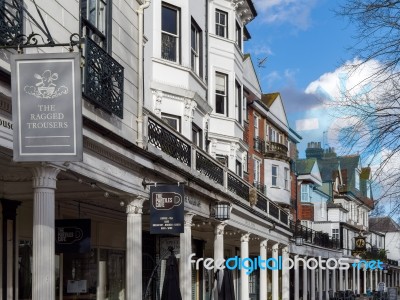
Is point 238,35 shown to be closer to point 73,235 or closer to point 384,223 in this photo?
point 384,223

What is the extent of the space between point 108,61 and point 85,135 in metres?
1.97

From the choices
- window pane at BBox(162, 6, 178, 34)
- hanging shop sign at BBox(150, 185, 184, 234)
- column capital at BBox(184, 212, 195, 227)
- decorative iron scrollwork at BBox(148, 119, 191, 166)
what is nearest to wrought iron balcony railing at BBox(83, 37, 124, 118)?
hanging shop sign at BBox(150, 185, 184, 234)

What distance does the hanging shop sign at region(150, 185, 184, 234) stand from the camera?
15445 millimetres

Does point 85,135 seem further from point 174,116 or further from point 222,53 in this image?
point 222,53

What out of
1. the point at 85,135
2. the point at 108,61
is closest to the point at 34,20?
the point at 85,135

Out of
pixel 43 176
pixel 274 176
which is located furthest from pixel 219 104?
pixel 274 176

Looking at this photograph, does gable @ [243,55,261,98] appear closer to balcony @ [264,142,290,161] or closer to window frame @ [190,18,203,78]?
balcony @ [264,142,290,161]

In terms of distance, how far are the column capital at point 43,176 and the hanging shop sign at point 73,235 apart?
3.91 m

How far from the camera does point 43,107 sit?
905 centimetres

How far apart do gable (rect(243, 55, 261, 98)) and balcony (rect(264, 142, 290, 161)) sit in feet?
21.0

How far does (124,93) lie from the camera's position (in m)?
14.5

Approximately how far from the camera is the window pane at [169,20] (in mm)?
21344

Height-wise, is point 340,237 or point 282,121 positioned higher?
point 282,121

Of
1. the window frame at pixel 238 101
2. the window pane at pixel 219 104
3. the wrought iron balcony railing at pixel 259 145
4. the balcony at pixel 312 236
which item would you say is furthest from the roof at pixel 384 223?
the wrought iron balcony railing at pixel 259 145
